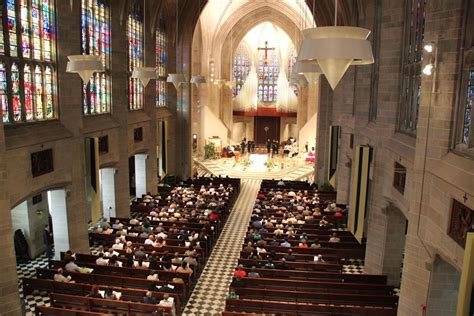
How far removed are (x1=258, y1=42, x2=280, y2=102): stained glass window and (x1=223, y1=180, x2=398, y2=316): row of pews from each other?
1155 inches

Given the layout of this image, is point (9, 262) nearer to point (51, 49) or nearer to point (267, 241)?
point (51, 49)

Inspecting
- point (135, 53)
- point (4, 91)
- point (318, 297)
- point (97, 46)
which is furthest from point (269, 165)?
point (4, 91)

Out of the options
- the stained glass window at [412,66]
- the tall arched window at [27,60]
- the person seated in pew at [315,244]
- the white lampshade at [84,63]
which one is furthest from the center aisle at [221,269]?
the tall arched window at [27,60]

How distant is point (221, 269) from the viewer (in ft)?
48.6

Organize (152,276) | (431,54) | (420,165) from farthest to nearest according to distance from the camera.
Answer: (152,276)
(420,165)
(431,54)

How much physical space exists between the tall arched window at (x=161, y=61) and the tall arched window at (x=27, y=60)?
472 inches

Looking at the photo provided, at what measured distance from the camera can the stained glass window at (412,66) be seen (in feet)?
36.2

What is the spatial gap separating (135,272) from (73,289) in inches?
71.6

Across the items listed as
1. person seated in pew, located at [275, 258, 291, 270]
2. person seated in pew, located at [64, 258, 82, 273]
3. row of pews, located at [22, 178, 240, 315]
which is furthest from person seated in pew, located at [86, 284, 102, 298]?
person seated in pew, located at [275, 258, 291, 270]

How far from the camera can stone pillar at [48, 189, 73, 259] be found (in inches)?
569

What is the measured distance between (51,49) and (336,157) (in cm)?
1480

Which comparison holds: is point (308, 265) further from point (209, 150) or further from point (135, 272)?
point (209, 150)

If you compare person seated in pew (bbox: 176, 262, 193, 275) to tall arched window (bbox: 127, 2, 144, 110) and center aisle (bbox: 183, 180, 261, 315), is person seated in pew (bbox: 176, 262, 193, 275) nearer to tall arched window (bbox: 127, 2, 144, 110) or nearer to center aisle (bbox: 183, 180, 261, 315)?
center aisle (bbox: 183, 180, 261, 315)

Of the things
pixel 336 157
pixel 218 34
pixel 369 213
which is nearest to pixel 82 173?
pixel 369 213
